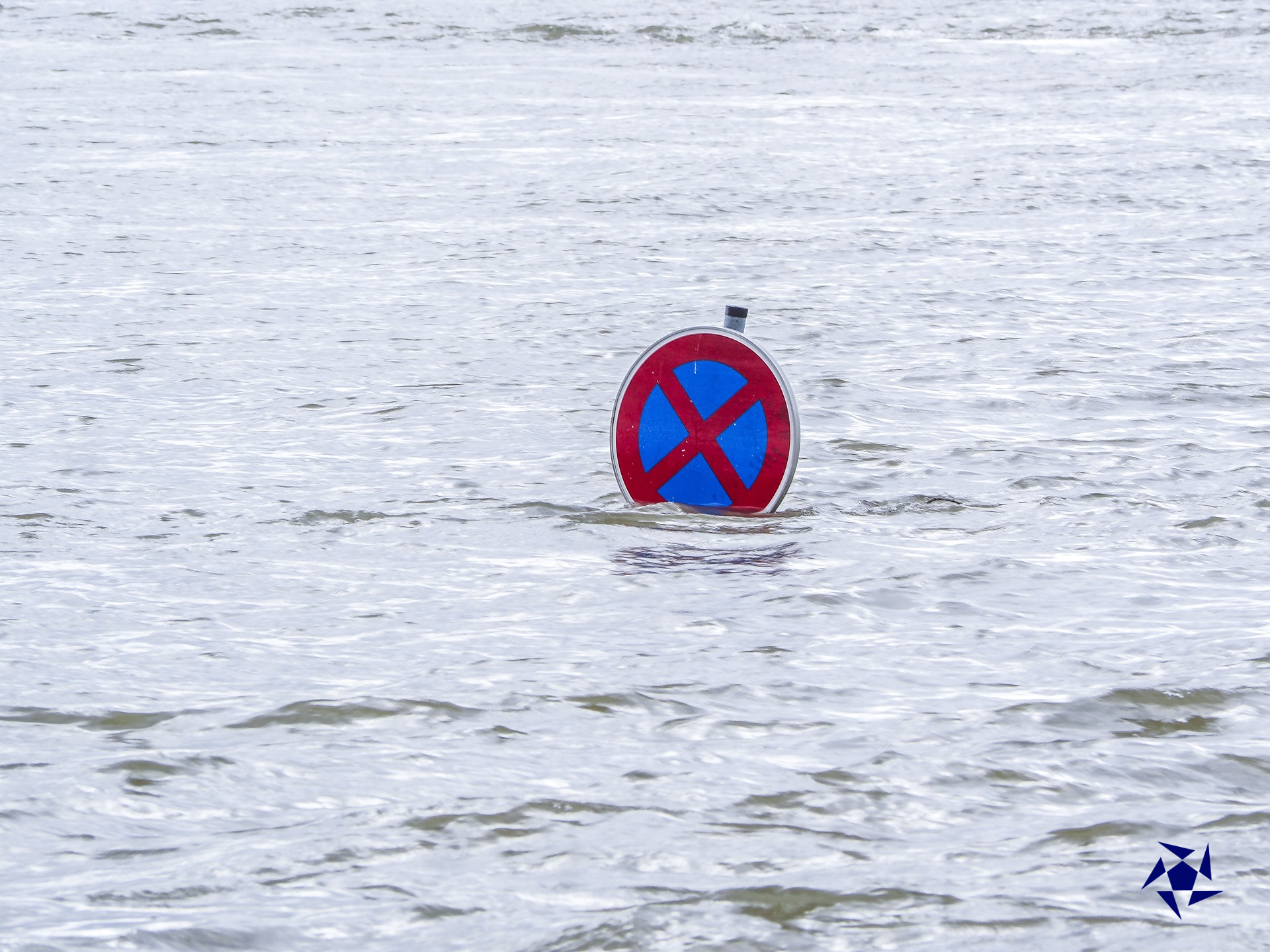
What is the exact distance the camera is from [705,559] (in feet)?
18.5

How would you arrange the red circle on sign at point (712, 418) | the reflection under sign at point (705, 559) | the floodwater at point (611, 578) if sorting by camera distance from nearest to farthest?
the floodwater at point (611, 578), the reflection under sign at point (705, 559), the red circle on sign at point (712, 418)

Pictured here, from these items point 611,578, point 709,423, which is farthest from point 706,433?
point 611,578

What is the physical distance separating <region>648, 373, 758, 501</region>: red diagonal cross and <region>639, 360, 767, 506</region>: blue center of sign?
11mm


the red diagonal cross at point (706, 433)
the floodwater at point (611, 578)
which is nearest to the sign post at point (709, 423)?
the red diagonal cross at point (706, 433)

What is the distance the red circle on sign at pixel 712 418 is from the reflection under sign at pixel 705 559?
0.22 metres

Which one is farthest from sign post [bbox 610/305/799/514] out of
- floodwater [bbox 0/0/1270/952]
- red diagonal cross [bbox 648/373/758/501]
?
floodwater [bbox 0/0/1270/952]

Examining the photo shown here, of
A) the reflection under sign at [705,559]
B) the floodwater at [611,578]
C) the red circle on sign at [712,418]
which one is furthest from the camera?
the red circle on sign at [712,418]

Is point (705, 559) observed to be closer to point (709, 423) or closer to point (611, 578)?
point (611, 578)

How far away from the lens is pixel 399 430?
7656mm

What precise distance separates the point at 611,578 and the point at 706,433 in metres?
0.62

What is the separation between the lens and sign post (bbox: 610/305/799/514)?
568 cm

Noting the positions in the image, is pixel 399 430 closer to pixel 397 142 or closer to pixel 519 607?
pixel 519 607

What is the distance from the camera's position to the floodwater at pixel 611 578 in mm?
3369

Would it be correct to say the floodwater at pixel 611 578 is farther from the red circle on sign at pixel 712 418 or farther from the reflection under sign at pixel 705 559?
the red circle on sign at pixel 712 418
